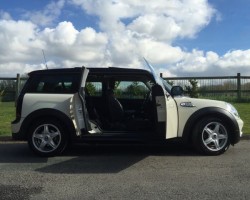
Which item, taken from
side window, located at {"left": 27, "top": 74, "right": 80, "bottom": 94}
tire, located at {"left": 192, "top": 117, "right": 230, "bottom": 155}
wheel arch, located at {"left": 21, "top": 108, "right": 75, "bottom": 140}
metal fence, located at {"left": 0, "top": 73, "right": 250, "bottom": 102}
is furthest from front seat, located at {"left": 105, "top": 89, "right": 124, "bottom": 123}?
metal fence, located at {"left": 0, "top": 73, "right": 250, "bottom": 102}

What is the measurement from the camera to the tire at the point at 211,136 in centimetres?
862

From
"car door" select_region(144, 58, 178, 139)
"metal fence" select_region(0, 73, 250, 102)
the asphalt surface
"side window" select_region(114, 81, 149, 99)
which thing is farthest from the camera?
"metal fence" select_region(0, 73, 250, 102)

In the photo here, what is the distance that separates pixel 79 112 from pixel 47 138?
30.4 inches

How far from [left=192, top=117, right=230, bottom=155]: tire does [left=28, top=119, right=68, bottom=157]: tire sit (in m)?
2.46

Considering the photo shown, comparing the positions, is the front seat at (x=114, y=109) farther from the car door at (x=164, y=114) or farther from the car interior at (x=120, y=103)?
the car door at (x=164, y=114)

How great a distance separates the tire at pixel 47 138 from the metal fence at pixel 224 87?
1454 centimetres

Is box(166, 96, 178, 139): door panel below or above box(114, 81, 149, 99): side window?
below

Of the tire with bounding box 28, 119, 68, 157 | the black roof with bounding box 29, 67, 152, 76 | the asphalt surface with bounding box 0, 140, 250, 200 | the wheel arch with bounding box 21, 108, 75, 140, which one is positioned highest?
the black roof with bounding box 29, 67, 152, 76

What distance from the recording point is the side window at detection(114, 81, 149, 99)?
945 cm

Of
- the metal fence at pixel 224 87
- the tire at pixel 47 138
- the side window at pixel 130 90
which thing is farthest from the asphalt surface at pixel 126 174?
the metal fence at pixel 224 87

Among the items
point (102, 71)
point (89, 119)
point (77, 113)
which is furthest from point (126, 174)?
point (102, 71)

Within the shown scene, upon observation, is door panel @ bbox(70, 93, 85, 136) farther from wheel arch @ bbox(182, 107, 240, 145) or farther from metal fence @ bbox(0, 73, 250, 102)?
metal fence @ bbox(0, 73, 250, 102)

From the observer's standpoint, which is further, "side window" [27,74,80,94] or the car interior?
the car interior

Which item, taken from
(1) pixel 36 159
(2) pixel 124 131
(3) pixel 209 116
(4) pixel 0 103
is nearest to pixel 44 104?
(1) pixel 36 159
